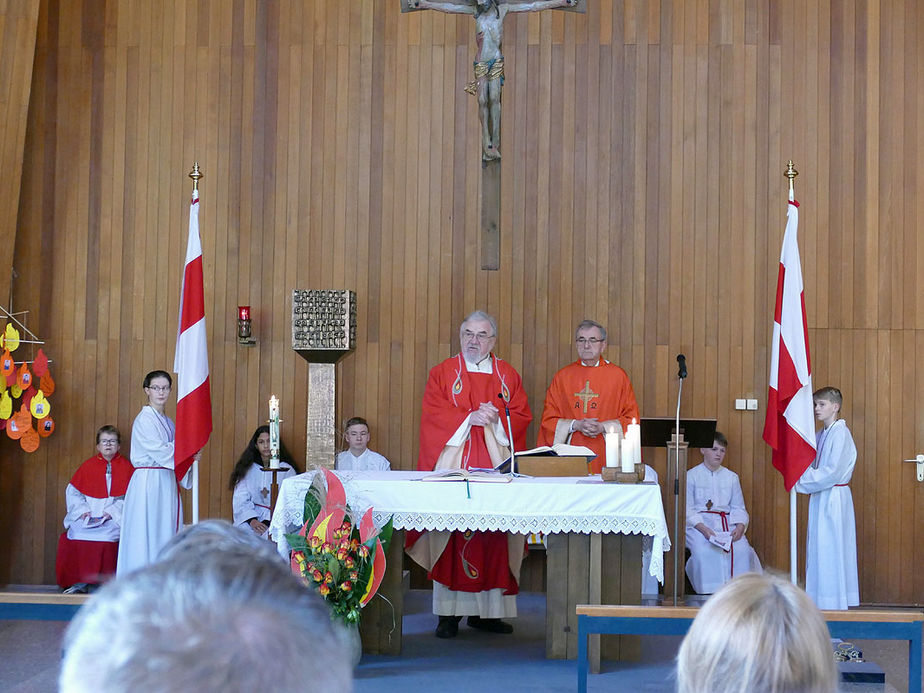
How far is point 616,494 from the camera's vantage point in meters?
5.85

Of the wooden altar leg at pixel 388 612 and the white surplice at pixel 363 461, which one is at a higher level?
the white surplice at pixel 363 461

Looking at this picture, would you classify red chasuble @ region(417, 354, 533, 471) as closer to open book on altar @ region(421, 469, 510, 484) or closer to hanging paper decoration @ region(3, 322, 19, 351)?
open book on altar @ region(421, 469, 510, 484)

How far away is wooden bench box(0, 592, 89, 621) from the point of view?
4.60 meters

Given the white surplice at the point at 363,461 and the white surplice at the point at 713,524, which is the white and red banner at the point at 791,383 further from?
the white surplice at the point at 363,461

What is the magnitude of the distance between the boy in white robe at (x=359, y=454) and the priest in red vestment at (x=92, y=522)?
1.70 metres

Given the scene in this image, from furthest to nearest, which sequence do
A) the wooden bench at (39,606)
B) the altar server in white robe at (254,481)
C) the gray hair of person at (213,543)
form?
the altar server in white robe at (254,481) → the wooden bench at (39,606) → the gray hair of person at (213,543)

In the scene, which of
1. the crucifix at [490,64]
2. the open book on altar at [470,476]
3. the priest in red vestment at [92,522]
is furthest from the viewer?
the priest in red vestment at [92,522]

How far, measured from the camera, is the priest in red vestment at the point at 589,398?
7531mm

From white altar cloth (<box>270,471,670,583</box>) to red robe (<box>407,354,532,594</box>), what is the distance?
23.0 inches

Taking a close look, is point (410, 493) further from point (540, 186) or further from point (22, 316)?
point (22, 316)

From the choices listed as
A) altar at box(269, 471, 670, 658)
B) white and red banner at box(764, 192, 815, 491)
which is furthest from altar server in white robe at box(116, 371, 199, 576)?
white and red banner at box(764, 192, 815, 491)

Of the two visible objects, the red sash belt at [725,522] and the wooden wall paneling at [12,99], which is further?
the wooden wall paneling at [12,99]

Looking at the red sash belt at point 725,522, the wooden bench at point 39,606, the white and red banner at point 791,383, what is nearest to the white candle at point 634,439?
the white and red banner at point 791,383

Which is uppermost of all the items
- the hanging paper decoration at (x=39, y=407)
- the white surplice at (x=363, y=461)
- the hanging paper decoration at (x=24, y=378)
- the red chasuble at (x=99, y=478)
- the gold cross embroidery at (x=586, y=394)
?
the hanging paper decoration at (x=24, y=378)
